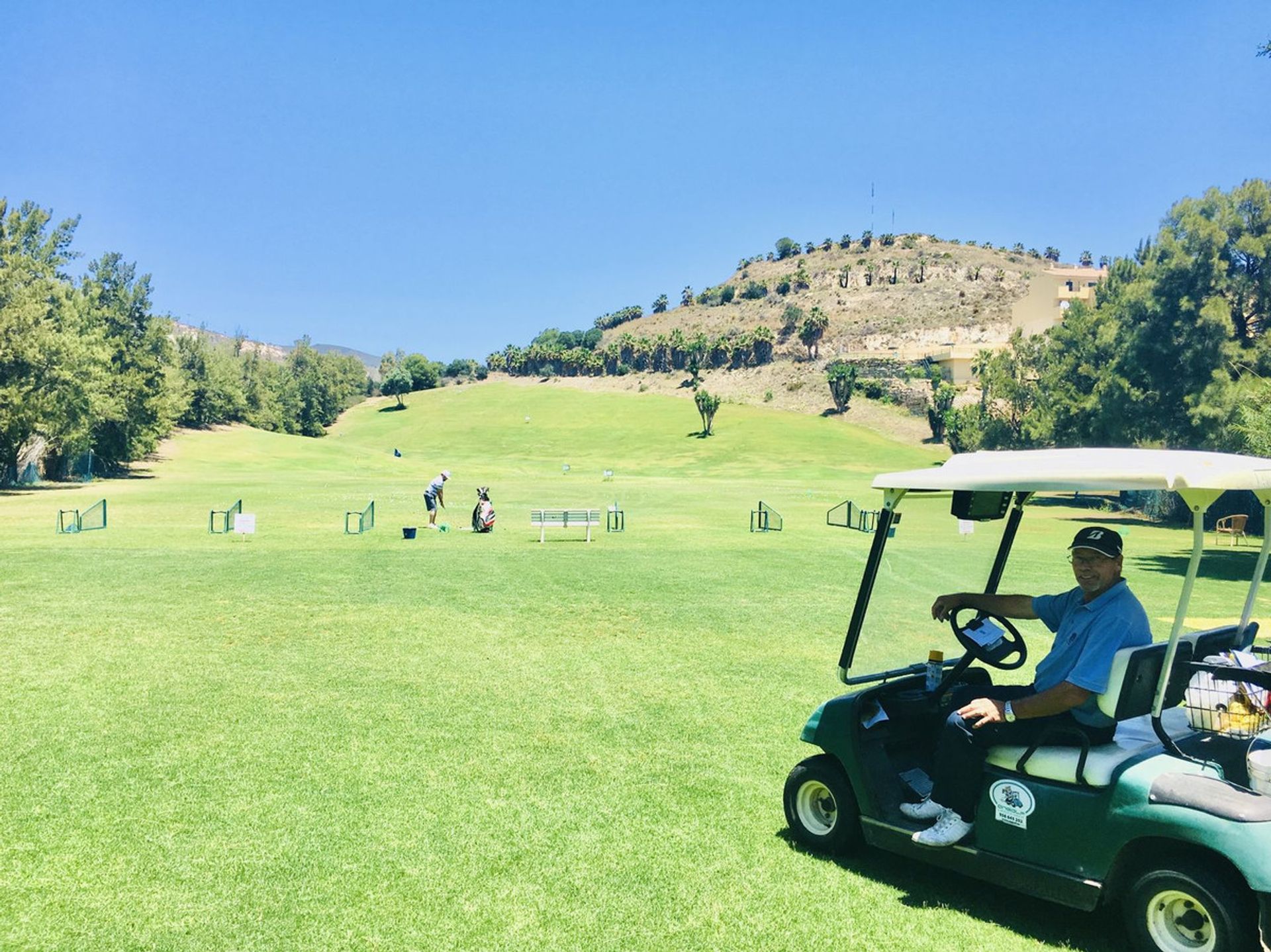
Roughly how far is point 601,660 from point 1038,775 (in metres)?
7.53

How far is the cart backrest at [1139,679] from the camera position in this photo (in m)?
4.79

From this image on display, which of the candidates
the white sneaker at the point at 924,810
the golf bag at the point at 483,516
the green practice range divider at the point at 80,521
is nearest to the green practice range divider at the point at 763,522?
the golf bag at the point at 483,516

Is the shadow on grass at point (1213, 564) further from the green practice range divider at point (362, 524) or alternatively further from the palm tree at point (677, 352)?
the palm tree at point (677, 352)

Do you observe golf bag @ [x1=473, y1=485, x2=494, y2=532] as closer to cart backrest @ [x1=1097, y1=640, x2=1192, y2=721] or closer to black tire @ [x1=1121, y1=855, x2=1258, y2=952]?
cart backrest @ [x1=1097, y1=640, x2=1192, y2=721]

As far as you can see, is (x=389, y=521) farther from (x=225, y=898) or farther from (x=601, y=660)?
(x=225, y=898)

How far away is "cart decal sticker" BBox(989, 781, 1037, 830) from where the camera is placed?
4949 mm

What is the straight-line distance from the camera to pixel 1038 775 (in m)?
4.96

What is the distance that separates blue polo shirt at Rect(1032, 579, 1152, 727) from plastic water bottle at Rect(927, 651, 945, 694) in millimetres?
755

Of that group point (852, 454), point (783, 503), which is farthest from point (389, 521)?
point (852, 454)

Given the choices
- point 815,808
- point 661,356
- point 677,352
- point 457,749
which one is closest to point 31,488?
point 457,749

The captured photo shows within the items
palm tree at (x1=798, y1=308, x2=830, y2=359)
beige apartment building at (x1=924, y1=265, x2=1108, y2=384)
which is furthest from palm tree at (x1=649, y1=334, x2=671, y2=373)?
beige apartment building at (x1=924, y1=265, x2=1108, y2=384)

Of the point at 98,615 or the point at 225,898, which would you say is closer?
the point at 225,898

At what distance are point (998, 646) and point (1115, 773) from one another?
1.57 metres

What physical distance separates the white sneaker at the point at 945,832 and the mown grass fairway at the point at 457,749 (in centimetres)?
45
